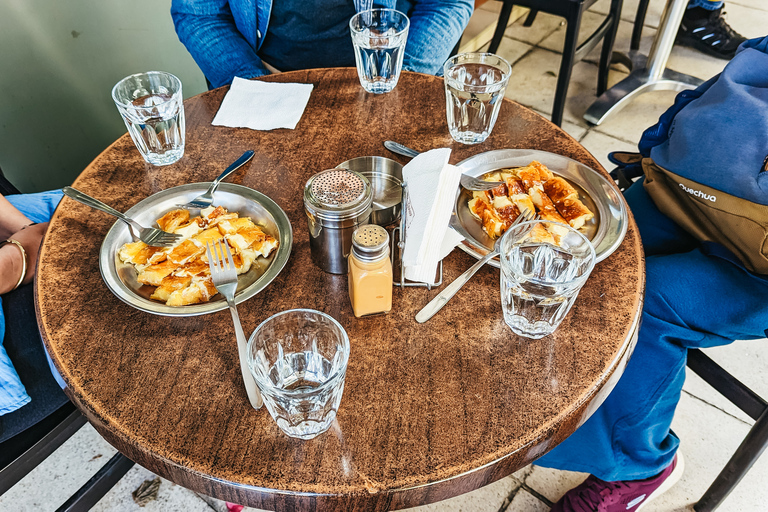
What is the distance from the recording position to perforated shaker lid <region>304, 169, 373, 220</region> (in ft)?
2.58

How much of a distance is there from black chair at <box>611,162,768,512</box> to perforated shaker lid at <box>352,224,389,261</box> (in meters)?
0.89

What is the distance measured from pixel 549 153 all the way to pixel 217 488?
0.83 m

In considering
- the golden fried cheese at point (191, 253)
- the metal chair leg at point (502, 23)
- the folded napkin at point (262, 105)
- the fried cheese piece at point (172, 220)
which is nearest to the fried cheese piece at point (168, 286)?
the golden fried cheese at point (191, 253)

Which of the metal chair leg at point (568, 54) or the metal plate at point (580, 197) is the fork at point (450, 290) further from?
the metal chair leg at point (568, 54)

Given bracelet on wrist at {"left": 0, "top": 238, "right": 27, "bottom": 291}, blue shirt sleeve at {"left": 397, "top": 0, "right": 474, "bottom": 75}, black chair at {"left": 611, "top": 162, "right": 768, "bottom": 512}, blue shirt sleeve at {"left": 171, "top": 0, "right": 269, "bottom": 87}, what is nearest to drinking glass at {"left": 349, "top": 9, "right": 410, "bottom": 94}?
blue shirt sleeve at {"left": 397, "top": 0, "right": 474, "bottom": 75}

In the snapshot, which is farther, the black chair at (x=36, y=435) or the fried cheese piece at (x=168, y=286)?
the black chair at (x=36, y=435)

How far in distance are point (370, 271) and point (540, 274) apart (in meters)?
0.31

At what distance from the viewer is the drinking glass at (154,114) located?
Result: 1024 millimetres

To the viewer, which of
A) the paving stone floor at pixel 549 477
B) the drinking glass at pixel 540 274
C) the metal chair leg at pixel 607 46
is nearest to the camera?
the drinking glass at pixel 540 274

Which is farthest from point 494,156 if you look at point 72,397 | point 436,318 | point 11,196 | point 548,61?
point 548,61

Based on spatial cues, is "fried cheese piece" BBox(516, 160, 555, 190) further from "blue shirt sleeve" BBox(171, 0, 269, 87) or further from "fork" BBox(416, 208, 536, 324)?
"blue shirt sleeve" BBox(171, 0, 269, 87)

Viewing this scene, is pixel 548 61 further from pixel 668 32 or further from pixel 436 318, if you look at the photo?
pixel 436 318

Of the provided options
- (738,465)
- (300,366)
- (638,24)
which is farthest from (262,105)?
(638,24)

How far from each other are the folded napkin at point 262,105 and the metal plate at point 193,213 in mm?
243
